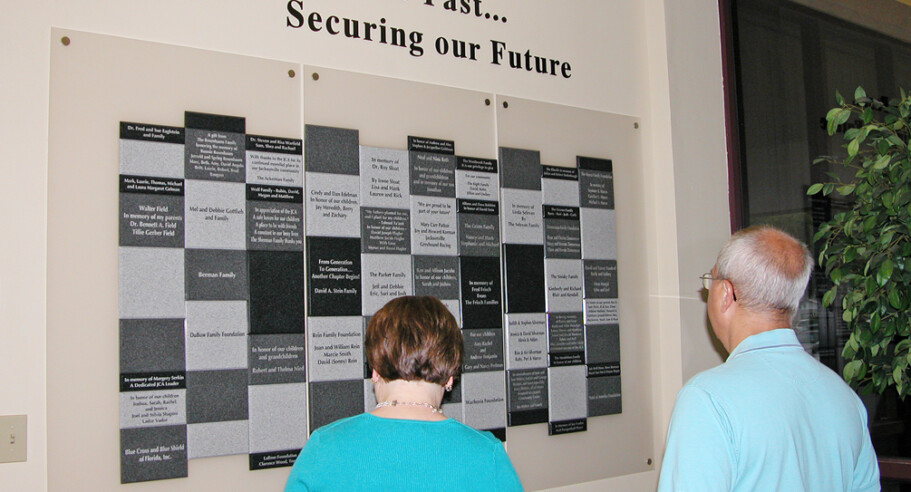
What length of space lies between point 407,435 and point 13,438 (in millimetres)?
1095

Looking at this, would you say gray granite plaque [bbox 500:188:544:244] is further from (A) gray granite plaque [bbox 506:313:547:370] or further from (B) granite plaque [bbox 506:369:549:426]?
(B) granite plaque [bbox 506:369:549:426]

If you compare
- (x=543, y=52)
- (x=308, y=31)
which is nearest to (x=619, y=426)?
(x=543, y=52)

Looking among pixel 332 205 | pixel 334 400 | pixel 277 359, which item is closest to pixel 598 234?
pixel 332 205

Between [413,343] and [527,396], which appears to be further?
[527,396]

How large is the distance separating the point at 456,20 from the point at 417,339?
1.61m

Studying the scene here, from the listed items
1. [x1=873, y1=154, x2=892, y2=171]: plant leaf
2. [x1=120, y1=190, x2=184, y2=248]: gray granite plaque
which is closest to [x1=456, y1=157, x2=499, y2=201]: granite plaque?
[x1=120, y1=190, x2=184, y2=248]: gray granite plaque

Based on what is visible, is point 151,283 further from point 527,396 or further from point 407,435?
point 527,396

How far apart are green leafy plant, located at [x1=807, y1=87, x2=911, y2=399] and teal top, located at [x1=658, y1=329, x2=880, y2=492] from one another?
1.01 m

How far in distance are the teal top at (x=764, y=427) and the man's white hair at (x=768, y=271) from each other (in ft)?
0.22

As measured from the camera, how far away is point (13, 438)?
1.85m

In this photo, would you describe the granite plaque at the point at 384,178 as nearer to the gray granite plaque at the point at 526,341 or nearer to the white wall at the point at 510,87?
the white wall at the point at 510,87

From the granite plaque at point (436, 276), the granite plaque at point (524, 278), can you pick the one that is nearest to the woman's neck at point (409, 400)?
the granite plaque at point (436, 276)

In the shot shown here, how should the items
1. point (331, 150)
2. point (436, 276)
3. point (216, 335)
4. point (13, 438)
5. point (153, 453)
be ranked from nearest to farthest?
1. point (13, 438)
2. point (153, 453)
3. point (216, 335)
4. point (331, 150)
5. point (436, 276)

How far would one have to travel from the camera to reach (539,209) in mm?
2822
